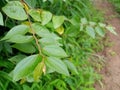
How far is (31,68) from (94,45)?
2863 millimetres

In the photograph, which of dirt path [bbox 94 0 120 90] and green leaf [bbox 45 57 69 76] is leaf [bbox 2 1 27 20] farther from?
Result: dirt path [bbox 94 0 120 90]

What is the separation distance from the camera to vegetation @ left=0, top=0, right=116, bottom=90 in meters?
0.83

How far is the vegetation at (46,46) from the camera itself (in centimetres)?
83

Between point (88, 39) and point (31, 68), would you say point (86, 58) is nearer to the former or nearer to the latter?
point (88, 39)

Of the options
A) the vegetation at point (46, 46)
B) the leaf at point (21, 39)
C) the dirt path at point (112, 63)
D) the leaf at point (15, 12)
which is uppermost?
the leaf at point (15, 12)

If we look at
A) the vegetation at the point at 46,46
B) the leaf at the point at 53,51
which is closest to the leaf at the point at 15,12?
the vegetation at the point at 46,46

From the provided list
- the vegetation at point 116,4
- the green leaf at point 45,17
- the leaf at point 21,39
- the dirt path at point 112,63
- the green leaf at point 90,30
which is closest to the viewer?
the leaf at point 21,39

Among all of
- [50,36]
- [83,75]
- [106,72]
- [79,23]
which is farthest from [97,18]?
[50,36]

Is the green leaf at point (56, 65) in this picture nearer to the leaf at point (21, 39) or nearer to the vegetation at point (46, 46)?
the vegetation at point (46, 46)

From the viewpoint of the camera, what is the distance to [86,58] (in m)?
3.23

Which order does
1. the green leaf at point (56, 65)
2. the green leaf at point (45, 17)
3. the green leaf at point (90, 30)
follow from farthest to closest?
1. the green leaf at point (90, 30)
2. the green leaf at point (45, 17)
3. the green leaf at point (56, 65)

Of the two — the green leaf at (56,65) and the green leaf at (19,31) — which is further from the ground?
the green leaf at (19,31)

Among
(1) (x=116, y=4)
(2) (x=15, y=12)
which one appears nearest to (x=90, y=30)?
(2) (x=15, y=12)

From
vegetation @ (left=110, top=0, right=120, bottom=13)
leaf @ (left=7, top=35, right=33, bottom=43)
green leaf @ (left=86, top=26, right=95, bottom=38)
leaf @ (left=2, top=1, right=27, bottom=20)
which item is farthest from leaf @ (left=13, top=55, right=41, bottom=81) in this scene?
vegetation @ (left=110, top=0, right=120, bottom=13)
